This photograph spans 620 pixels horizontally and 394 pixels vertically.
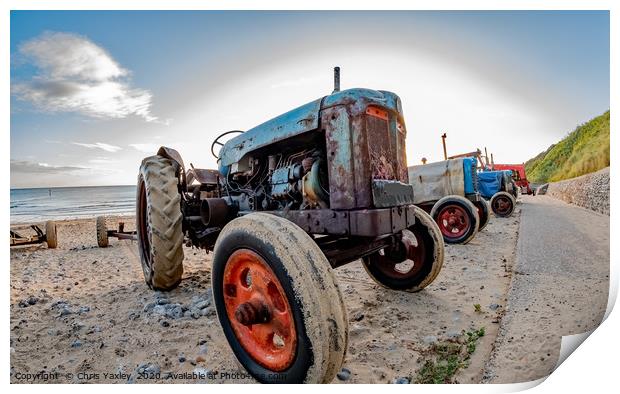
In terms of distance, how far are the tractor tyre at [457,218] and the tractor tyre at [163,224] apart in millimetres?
3344

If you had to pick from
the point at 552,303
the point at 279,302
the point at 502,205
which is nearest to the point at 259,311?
the point at 279,302

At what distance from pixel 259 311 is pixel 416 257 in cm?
145

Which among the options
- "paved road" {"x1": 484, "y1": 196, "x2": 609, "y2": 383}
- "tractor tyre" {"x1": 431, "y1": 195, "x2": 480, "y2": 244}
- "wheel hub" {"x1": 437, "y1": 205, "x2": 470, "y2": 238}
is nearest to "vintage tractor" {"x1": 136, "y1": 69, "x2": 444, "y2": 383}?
"paved road" {"x1": 484, "y1": 196, "x2": 609, "y2": 383}

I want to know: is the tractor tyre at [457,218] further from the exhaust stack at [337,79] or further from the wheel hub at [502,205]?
the wheel hub at [502,205]

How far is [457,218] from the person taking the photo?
4.60m

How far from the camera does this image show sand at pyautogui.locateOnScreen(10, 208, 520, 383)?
155cm

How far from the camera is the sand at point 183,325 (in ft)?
5.08

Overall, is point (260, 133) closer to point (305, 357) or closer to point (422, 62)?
point (422, 62)

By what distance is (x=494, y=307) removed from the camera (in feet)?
7.02

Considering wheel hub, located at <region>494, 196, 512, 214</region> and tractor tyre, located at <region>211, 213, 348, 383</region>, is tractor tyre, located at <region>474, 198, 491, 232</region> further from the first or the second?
tractor tyre, located at <region>211, 213, 348, 383</region>

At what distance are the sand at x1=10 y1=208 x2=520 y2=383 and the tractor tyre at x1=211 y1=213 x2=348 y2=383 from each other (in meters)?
0.20
